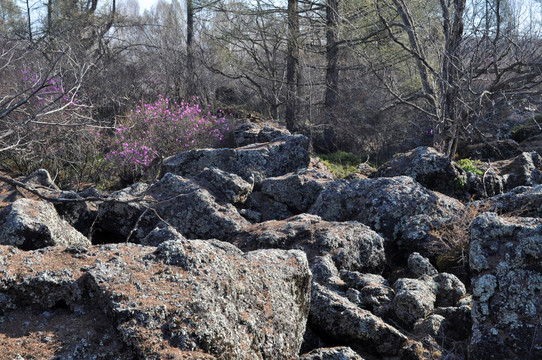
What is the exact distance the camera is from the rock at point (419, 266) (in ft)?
13.2

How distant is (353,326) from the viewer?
3.02 m

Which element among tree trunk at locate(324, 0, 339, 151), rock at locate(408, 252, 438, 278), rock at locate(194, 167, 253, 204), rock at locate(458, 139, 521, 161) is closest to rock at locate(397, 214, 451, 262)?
rock at locate(408, 252, 438, 278)

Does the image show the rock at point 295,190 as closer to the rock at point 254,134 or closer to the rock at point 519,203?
the rock at point 519,203

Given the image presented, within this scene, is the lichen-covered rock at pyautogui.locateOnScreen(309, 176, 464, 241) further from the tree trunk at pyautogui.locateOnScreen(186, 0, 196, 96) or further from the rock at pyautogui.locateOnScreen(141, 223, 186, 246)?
the tree trunk at pyautogui.locateOnScreen(186, 0, 196, 96)

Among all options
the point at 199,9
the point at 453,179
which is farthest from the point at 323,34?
the point at 453,179

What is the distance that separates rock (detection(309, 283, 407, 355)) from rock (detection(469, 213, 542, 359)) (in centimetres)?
46

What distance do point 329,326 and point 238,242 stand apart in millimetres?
1607

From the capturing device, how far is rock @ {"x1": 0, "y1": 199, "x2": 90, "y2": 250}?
3908 mm

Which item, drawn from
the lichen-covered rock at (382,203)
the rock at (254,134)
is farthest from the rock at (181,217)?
the rock at (254,134)

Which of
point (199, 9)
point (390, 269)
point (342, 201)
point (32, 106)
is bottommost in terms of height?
point (390, 269)

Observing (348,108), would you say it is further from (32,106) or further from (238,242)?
(238,242)

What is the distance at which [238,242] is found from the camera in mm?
4535

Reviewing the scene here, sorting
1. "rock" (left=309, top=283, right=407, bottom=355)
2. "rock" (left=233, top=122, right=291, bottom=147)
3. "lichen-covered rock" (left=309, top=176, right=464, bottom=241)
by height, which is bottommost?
"rock" (left=309, top=283, right=407, bottom=355)

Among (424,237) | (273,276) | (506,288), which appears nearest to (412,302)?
(506,288)
